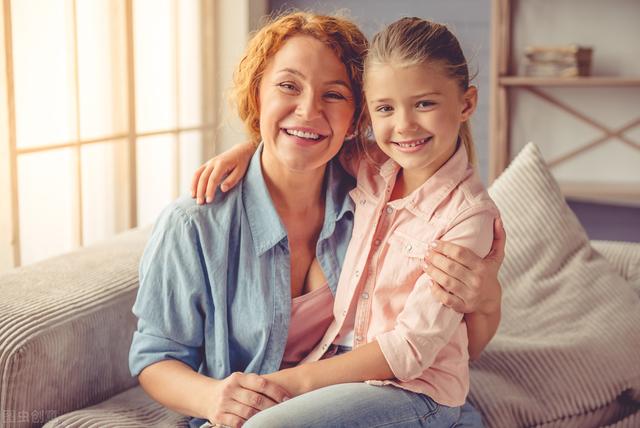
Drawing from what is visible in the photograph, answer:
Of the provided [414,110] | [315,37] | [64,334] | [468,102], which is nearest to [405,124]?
[414,110]

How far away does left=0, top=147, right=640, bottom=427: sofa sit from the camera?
151cm

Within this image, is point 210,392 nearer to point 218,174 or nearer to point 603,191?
point 218,174

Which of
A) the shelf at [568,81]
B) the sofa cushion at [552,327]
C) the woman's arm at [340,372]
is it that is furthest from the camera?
the shelf at [568,81]

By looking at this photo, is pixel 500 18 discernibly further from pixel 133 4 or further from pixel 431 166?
pixel 431 166

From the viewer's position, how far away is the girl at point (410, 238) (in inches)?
55.9

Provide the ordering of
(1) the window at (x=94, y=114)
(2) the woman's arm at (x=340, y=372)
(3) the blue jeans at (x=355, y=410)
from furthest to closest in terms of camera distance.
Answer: (1) the window at (x=94, y=114) < (2) the woman's arm at (x=340, y=372) < (3) the blue jeans at (x=355, y=410)

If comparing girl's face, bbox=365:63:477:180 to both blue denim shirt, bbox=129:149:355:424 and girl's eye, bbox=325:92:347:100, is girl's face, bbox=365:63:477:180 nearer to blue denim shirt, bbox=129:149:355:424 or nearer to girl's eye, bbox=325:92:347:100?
girl's eye, bbox=325:92:347:100

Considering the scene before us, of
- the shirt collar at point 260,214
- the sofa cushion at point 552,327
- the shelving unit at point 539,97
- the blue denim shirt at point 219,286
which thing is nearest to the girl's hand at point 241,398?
the blue denim shirt at point 219,286

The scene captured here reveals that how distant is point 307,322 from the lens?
1635mm

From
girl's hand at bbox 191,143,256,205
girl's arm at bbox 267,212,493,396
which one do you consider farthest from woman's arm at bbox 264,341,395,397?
girl's hand at bbox 191,143,256,205

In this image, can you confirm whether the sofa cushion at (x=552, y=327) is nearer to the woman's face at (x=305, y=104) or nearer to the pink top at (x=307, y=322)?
the pink top at (x=307, y=322)

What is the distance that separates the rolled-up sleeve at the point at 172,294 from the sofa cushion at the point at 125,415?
0.33ft

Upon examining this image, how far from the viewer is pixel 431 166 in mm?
1546

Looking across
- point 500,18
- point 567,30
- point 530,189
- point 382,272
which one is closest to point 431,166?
point 382,272
